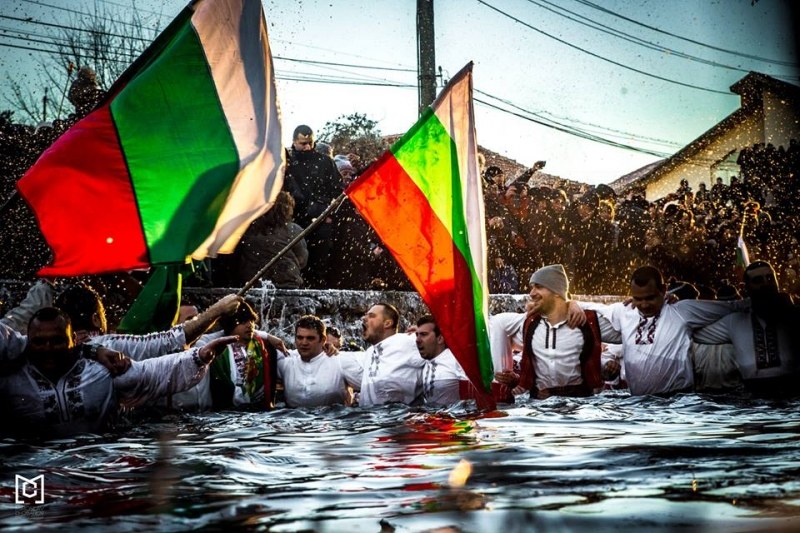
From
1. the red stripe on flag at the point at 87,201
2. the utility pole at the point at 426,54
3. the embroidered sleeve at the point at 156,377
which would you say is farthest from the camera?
the utility pole at the point at 426,54

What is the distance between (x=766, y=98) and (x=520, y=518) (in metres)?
43.2

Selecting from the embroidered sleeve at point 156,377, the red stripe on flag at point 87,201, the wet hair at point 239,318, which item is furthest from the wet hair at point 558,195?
the red stripe on flag at point 87,201

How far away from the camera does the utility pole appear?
1788 centimetres

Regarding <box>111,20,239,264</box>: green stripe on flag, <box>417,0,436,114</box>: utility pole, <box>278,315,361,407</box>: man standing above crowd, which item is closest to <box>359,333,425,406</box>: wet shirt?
Result: <box>278,315,361,407</box>: man standing above crowd

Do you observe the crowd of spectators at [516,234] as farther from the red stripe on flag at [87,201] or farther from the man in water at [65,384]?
the man in water at [65,384]

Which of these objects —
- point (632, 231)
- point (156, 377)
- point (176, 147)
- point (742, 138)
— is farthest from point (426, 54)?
point (742, 138)

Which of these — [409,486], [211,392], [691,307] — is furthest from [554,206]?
[409,486]

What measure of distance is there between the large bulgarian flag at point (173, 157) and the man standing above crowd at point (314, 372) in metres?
3.45

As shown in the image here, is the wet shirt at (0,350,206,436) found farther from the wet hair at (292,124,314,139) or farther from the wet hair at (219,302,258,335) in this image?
the wet hair at (292,124,314,139)

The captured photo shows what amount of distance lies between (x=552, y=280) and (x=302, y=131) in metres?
3.70

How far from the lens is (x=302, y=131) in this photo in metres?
12.5

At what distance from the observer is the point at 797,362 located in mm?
10141

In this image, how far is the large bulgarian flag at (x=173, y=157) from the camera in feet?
22.5

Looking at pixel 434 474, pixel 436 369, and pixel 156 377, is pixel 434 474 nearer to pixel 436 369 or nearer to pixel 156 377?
pixel 156 377
